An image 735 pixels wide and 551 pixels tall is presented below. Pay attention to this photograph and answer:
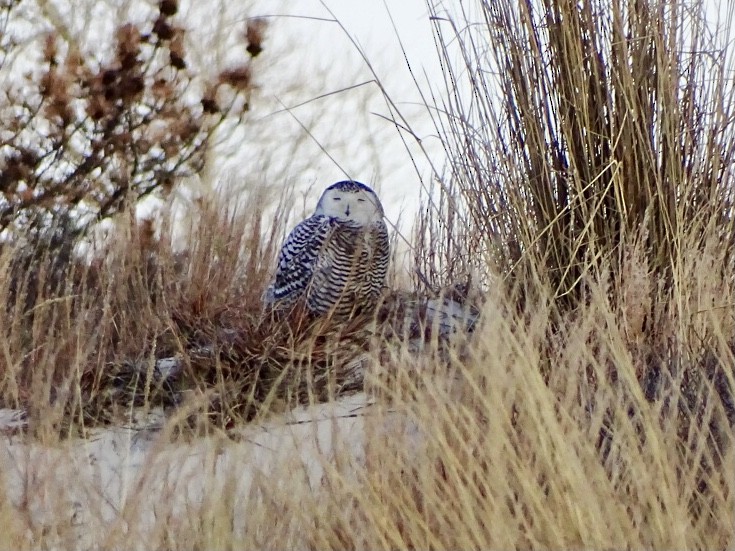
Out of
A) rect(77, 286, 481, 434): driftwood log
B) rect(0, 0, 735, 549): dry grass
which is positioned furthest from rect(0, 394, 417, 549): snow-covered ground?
rect(77, 286, 481, 434): driftwood log

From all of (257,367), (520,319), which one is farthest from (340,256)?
(520,319)

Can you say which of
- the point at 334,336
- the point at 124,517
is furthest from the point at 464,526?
the point at 334,336

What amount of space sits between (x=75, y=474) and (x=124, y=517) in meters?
0.40

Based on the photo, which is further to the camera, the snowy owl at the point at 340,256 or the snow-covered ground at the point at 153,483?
the snowy owl at the point at 340,256

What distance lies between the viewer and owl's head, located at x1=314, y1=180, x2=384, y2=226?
12.2 feet

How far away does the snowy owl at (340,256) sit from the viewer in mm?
3670

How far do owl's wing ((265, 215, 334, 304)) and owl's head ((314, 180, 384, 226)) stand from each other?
4 cm

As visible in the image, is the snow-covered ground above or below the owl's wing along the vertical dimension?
below

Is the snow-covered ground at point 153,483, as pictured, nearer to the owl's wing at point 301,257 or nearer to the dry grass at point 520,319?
the dry grass at point 520,319

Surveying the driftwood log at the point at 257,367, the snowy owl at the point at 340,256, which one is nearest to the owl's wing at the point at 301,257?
the snowy owl at the point at 340,256

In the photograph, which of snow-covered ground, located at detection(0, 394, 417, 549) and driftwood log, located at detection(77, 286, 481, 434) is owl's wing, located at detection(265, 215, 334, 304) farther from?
snow-covered ground, located at detection(0, 394, 417, 549)

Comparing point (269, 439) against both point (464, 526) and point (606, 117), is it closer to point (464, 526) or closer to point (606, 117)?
point (464, 526)

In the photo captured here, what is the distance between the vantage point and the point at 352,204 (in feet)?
12.2

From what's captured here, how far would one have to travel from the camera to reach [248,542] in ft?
6.54
